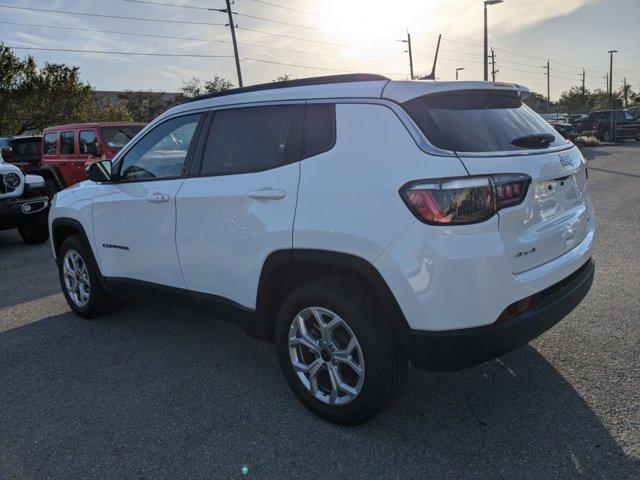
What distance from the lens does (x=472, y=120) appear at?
2691mm

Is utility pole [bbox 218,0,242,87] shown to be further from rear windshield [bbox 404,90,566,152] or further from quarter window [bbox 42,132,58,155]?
rear windshield [bbox 404,90,566,152]

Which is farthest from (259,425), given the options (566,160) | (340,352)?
(566,160)

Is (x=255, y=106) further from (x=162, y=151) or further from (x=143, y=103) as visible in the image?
(x=143, y=103)

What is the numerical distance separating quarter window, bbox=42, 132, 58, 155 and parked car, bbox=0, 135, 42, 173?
1.86 m

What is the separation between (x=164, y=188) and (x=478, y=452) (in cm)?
253

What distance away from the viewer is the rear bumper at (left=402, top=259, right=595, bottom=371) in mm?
2354

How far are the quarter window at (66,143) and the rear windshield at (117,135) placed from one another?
3.78 feet

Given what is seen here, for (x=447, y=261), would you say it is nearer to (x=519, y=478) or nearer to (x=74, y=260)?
(x=519, y=478)

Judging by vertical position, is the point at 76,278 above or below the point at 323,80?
below

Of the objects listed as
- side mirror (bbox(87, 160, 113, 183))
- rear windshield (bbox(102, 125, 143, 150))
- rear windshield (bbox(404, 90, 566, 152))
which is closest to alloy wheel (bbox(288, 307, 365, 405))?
rear windshield (bbox(404, 90, 566, 152))

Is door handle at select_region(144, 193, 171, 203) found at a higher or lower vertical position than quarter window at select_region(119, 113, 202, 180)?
lower

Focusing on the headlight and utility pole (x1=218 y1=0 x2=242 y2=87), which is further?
utility pole (x1=218 y1=0 x2=242 y2=87)

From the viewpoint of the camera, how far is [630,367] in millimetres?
3217

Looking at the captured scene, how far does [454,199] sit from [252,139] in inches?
55.2
